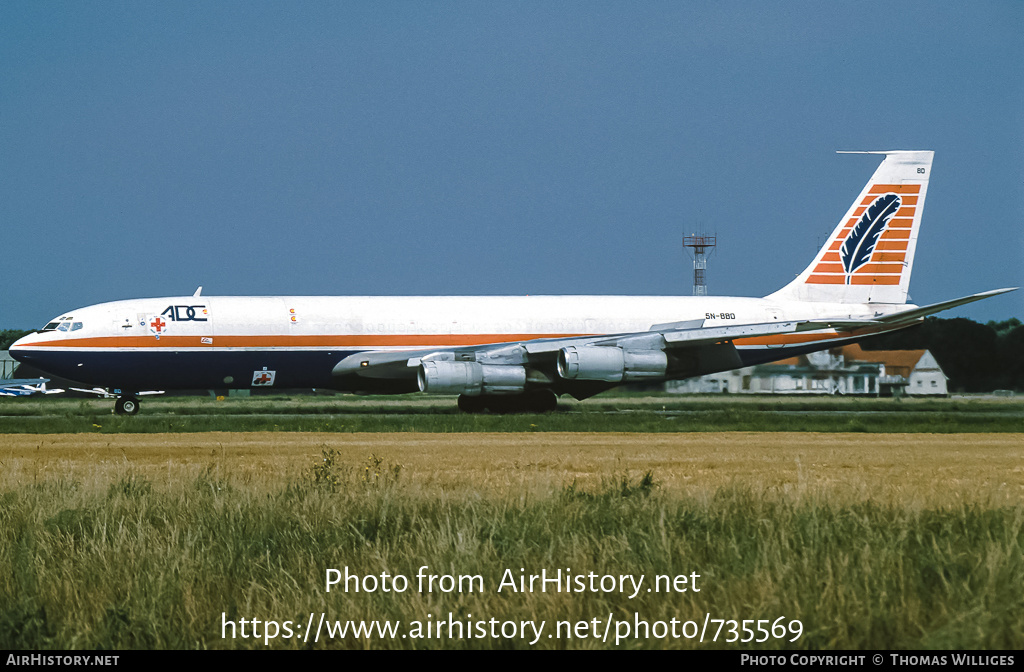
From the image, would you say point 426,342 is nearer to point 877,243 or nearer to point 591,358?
point 591,358

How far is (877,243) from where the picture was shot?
3750 centimetres

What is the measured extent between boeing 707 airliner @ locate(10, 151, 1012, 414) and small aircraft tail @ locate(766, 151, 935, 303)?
2275 millimetres

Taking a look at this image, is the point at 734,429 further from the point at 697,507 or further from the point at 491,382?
the point at 697,507

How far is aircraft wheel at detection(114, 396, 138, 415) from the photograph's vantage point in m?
33.0

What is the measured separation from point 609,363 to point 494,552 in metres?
23.1

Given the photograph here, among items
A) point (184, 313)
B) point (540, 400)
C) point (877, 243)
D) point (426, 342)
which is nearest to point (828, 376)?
point (877, 243)

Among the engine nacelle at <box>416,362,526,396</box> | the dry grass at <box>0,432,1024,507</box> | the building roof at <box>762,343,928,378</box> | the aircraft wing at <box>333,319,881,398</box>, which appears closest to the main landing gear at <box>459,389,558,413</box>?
the aircraft wing at <box>333,319,881,398</box>

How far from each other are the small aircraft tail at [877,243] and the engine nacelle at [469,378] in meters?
12.1

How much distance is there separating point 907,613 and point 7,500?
381 inches

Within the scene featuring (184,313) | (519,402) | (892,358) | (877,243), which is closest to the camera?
(184,313)

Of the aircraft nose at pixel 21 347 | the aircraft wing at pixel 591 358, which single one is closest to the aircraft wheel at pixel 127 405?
the aircraft nose at pixel 21 347

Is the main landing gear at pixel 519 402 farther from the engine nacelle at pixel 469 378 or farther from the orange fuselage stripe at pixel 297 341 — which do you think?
the engine nacelle at pixel 469 378

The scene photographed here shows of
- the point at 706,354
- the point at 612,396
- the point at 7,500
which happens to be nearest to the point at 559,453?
the point at 7,500

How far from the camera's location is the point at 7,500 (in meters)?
12.0
